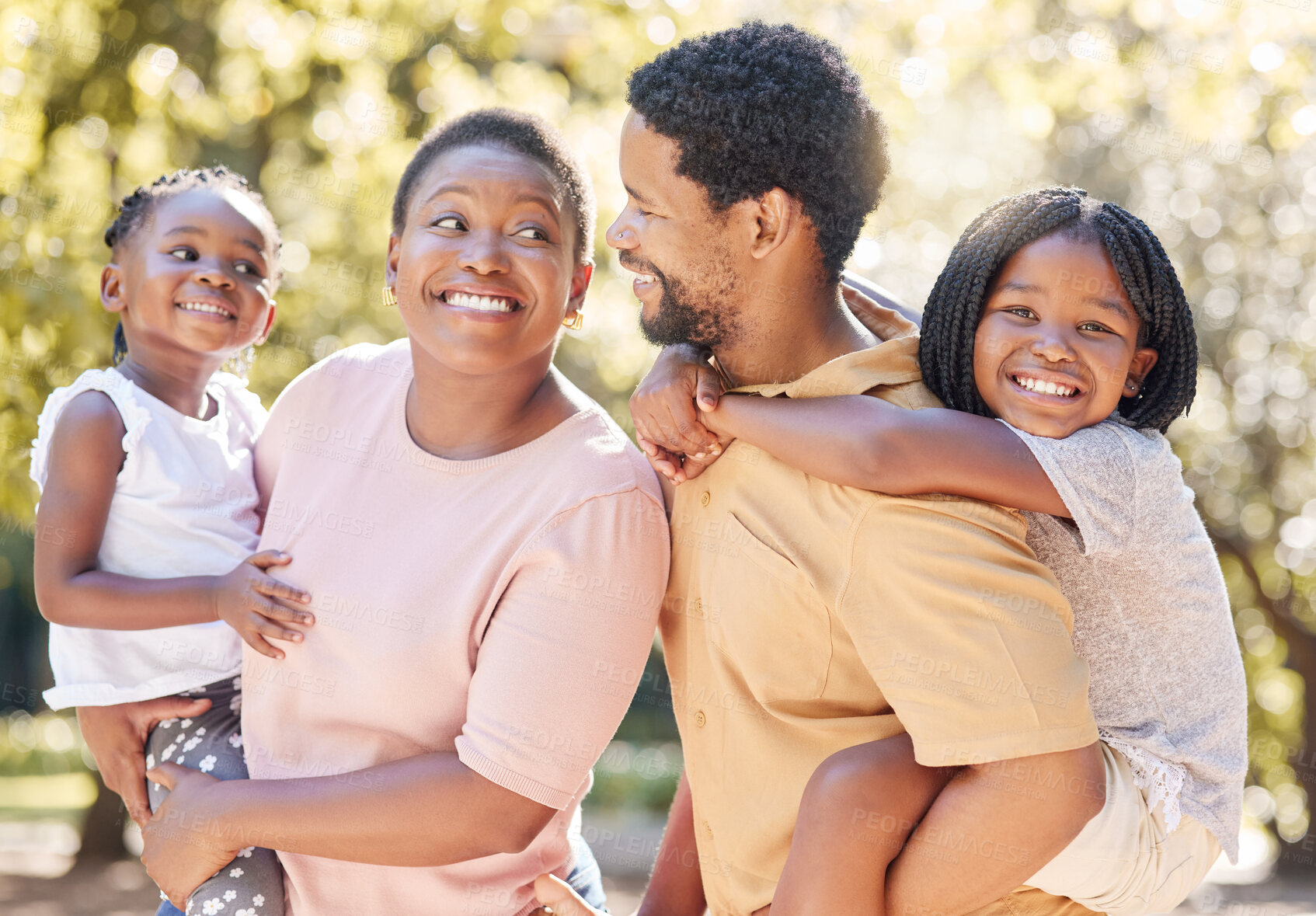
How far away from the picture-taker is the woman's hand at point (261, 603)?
2402mm

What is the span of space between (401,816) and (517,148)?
4.55ft

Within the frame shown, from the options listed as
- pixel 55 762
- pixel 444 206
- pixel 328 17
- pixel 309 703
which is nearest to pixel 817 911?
pixel 309 703

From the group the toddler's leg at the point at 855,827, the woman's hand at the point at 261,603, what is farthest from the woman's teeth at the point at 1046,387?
the woman's hand at the point at 261,603

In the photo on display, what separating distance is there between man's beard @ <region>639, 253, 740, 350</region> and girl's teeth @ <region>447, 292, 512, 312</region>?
0.31m

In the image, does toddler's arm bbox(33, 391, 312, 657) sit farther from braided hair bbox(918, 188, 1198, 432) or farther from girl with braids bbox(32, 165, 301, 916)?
braided hair bbox(918, 188, 1198, 432)

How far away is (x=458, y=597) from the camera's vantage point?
2293 millimetres

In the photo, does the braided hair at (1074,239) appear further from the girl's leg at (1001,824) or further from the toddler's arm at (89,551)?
the toddler's arm at (89,551)

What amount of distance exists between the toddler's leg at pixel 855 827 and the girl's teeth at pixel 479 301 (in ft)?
3.75

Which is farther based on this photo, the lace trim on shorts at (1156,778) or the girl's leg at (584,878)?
the girl's leg at (584,878)

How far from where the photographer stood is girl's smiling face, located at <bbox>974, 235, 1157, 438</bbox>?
2.10 m

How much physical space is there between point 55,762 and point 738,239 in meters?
17.8

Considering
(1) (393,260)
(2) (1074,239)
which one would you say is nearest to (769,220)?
(2) (1074,239)

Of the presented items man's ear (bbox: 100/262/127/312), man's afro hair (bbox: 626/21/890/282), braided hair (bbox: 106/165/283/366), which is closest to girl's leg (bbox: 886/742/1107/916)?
man's afro hair (bbox: 626/21/890/282)

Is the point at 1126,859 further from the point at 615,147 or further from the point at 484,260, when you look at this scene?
the point at 615,147
